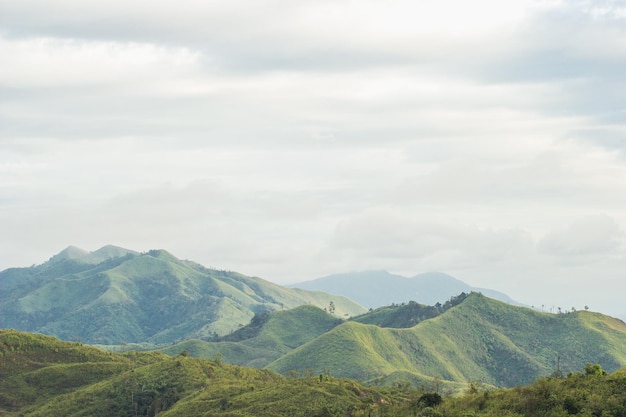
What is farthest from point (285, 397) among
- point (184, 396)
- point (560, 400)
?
point (560, 400)

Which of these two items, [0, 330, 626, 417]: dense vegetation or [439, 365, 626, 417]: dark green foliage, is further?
[0, 330, 626, 417]: dense vegetation

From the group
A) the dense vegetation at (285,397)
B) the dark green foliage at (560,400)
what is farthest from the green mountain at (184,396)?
the dark green foliage at (560,400)

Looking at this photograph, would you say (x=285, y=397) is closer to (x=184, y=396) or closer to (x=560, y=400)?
(x=184, y=396)

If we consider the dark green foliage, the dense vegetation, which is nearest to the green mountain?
the dense vegetation

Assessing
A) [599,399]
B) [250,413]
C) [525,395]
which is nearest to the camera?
[599,399]

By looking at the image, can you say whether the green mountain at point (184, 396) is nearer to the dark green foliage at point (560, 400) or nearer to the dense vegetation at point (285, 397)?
the dense vegetation at point (285, 397)

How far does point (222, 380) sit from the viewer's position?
18812 cm

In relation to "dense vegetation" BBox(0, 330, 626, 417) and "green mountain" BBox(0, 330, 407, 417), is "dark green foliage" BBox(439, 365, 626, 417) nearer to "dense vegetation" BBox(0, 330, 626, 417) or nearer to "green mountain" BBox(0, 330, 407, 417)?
"dense vegetation" BBox(0, 330, 626, 417)

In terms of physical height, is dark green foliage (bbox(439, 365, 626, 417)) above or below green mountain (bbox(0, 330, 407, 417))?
above

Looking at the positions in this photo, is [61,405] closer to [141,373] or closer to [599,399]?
[141,373]

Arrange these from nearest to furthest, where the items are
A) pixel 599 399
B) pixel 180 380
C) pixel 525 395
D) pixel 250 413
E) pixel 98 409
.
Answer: pixel 599 399 → pixel 525 395 → pixel 250 413 → pixel 98 409 → pixel 180 380

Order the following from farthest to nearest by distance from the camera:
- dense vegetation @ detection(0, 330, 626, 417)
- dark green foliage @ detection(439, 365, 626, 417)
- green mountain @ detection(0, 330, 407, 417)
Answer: green mountain @ detection(0, 330, 407, 417), dense vegetation @ detection(0, 330, 626, 417), dark green foliage @ detection(439, 365, 626, 417)

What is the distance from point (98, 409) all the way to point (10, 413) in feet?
85.1

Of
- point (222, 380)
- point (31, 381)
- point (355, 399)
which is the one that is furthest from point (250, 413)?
point (31, 381)
